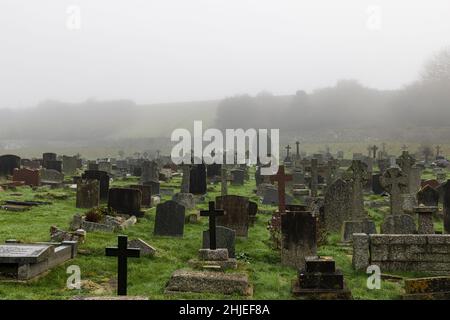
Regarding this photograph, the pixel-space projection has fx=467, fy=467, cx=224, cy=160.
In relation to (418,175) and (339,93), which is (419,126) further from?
(418,175)

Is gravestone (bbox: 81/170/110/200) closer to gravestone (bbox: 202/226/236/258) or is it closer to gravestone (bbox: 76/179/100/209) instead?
gravestone (bbox: 76/179/100/209)

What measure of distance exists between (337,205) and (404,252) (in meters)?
4.87

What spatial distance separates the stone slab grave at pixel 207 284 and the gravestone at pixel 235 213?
5.29 meters

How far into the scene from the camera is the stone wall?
10.0 m

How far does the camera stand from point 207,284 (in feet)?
28.0

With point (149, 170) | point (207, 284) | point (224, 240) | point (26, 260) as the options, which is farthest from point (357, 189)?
point (149, 170)

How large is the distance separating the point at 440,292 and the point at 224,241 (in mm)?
4977

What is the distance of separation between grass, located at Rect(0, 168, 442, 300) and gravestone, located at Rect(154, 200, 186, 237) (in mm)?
251

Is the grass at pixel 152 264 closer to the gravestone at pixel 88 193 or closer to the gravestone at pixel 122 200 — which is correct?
the gravestone at pixel 122 200

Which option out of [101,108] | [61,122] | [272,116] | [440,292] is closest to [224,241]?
[440,292]

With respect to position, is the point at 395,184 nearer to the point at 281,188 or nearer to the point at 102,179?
the point at 281,188

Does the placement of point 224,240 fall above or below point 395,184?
below

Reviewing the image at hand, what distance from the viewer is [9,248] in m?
9.42

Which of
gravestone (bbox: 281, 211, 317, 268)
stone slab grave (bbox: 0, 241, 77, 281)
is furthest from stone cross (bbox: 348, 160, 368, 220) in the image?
stone slab grave (bbox: 0, 241, 77, 281)
